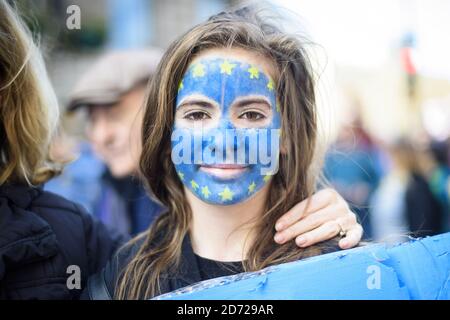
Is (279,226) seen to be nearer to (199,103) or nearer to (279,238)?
(279,238)

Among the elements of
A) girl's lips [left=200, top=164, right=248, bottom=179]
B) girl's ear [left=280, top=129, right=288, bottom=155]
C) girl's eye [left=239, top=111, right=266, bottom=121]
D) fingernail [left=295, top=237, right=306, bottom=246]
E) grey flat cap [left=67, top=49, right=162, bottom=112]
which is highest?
grey flat cap [left=67, top=49, right=162, bottom=112]

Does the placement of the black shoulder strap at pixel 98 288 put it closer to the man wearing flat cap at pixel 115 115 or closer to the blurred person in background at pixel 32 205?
the blurred person in background at pixel 32 205

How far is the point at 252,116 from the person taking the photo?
1741 mm

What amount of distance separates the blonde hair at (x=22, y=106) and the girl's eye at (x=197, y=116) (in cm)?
66

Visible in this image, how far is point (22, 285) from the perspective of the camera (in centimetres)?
182

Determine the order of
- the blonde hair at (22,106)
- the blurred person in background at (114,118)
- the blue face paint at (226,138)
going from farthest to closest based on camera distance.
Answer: the blurred person in background at (114,118) < the blonde hair at (22,106) < the blue face paint at (226,138)

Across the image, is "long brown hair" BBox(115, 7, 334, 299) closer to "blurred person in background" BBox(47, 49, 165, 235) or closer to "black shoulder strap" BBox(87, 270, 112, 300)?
"black shoulder strap" BBox(87, 270, 112, 300)

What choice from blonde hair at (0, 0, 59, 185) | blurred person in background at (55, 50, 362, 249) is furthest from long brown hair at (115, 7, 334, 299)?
blurred person in background at (55, 50, 362, 249)

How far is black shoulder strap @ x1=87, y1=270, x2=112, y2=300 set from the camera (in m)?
1.87

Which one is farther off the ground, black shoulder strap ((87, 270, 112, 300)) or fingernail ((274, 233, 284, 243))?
fingernail ((274, 233, 284, 243))

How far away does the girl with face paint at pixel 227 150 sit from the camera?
5.65 feet

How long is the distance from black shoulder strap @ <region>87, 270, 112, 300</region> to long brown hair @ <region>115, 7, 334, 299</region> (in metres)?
0.05

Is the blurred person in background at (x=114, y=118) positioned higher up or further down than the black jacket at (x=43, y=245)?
higher up

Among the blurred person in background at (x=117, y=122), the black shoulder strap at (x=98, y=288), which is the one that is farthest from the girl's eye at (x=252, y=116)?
the blurred person in background at (x=117, y=122)
